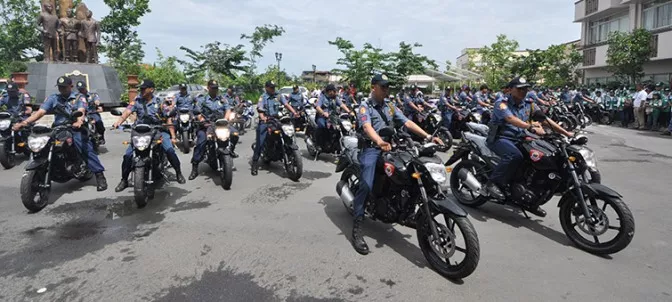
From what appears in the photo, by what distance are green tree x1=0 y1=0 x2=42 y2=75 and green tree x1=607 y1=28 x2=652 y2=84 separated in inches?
1838

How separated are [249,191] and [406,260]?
11.0ft

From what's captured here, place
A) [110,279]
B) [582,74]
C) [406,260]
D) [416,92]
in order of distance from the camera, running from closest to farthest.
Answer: [110,279], [406,260], [416,92], [582,74]

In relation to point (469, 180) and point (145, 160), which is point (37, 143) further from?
point (469, 180)

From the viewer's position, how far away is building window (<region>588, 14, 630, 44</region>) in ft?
88.7

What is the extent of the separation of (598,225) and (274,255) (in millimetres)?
3044

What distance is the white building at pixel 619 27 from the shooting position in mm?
22422

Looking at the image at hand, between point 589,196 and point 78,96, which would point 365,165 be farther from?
point 78,96

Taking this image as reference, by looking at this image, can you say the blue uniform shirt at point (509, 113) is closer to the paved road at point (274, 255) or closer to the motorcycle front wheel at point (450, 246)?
the paved road at point (274, 255)

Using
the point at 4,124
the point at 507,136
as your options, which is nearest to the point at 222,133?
the point at 507,136

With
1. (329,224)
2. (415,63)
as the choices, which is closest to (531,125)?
(329,224)

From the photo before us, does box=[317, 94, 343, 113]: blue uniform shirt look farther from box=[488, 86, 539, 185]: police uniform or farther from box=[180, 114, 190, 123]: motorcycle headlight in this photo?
box=[488, 86, 539, 185]: police uniform

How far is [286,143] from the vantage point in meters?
7.41

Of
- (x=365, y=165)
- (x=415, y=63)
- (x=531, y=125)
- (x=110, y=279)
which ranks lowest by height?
(x=110, y=279)

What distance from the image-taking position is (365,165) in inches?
165
